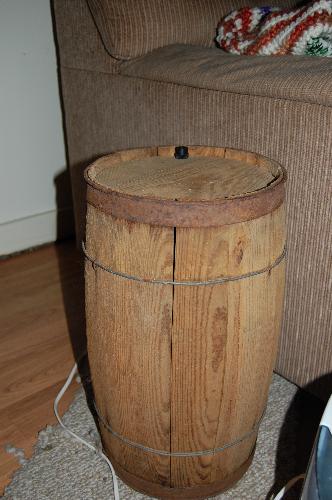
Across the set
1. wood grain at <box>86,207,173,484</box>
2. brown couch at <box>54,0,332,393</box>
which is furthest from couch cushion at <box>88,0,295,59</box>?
wood grain at <box>86,207,173,484</box>

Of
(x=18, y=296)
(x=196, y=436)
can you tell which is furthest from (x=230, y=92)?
(x=18, y=296)

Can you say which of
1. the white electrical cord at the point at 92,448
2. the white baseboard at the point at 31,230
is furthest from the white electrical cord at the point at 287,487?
the white baseboard at the point at 31,230

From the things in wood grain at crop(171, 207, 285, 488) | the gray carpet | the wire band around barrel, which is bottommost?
the gray carpet

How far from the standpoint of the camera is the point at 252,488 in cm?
81

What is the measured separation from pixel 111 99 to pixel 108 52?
0.34 ft

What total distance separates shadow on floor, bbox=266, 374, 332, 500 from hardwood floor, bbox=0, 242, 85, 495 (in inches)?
16.3

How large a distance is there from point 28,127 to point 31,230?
1.05 ft

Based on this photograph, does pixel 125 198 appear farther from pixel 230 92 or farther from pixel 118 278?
pixel 230 92

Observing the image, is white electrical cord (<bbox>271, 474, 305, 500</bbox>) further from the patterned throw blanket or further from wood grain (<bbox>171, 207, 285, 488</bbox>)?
the patterned throw blanket

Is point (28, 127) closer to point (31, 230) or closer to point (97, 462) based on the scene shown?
point (31, 230)

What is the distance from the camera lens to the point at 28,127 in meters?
1.54

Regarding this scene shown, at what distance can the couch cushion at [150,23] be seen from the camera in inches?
43.4

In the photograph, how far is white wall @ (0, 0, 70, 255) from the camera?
1.44 metres

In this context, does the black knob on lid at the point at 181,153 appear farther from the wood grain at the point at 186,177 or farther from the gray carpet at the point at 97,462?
the gray carpet at the point at 97,462
